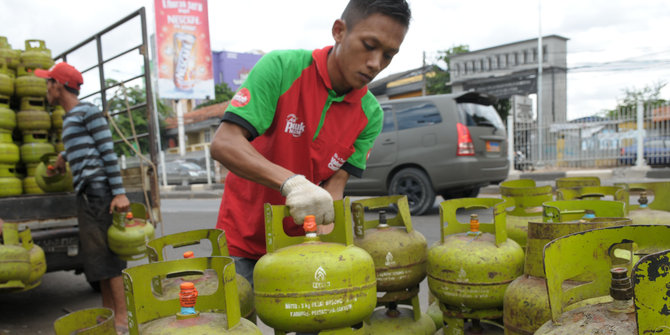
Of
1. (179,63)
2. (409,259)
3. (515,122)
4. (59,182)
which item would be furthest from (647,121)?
(179,63)

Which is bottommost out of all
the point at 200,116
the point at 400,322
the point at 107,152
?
the point at 400,322

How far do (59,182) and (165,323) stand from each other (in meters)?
3.60

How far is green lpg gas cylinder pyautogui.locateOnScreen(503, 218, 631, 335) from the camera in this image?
1518mm

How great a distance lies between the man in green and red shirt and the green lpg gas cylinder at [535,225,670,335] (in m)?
0.78

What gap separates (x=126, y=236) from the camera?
3.46 m

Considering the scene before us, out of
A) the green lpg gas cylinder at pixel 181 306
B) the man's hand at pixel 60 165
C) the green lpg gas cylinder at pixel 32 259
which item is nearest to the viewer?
the green lpg gas cylinder at pixel 181 306

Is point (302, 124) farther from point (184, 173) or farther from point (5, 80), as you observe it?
point (184, 173)

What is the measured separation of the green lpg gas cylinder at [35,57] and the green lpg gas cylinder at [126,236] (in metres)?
2.37

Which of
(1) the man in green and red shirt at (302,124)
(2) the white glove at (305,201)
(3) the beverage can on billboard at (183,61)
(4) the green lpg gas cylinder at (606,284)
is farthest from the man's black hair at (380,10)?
(3) the beverage can on billboard at (183,61)

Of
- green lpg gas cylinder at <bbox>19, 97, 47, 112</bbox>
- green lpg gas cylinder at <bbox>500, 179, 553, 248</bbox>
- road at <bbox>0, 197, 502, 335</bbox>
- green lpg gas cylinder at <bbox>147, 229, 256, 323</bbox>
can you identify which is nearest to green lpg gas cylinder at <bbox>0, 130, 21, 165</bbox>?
green lpg gas cylinder at <bbox>19, 97, 47, 112</bbox>

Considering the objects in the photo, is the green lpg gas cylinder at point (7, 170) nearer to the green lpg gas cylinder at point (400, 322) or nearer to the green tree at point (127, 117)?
the green tree at point (127, 117)

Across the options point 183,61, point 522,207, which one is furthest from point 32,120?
point 183,61

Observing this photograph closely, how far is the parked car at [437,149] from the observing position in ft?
21.9

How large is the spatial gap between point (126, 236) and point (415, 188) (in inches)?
184
